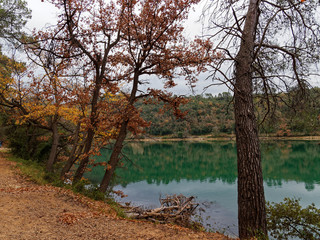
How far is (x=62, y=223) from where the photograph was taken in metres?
4.68

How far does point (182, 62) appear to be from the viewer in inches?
305

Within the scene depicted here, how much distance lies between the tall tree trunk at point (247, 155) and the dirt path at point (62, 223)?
736 millimetres

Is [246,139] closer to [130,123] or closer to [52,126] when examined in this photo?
[130,123]

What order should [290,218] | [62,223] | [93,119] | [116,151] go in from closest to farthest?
[62,223] → [290,218] → [93,119] → [116,151]

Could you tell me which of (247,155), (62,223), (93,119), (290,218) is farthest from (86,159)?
(290,218)

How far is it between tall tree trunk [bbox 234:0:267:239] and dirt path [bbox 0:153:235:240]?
2.42ft

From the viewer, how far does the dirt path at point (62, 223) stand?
13.6 feet

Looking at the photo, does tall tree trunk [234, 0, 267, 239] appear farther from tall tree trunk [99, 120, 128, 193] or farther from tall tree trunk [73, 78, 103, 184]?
tall tree trunk [73, 78, 103, 184]

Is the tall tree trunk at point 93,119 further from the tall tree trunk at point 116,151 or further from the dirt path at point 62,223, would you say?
the dirt path at point 62,223

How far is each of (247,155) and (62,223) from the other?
4.00 meters

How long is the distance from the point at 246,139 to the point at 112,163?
5.63m

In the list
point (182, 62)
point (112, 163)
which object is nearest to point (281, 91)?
point (182, 62)

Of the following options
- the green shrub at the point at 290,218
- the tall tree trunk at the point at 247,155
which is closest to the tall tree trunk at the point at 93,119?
the tall tree trunk at the point at 247,155

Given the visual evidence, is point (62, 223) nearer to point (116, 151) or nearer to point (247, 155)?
point (247, 155)
